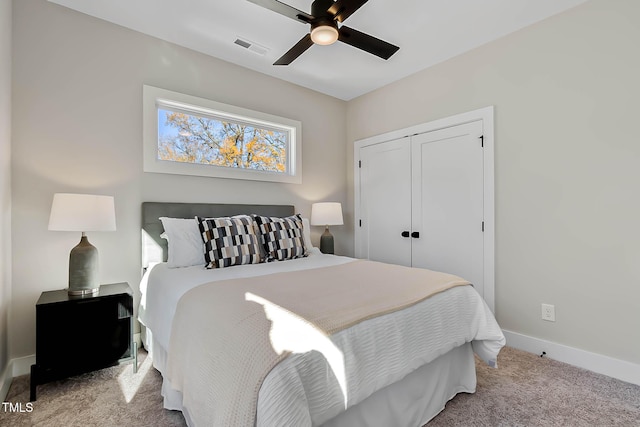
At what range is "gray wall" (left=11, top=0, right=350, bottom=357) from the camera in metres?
2.19

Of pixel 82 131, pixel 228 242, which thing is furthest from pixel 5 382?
pixel 82 131

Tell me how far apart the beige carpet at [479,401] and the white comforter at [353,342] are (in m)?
0.27

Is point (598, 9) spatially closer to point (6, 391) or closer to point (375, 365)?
point (375, 365)

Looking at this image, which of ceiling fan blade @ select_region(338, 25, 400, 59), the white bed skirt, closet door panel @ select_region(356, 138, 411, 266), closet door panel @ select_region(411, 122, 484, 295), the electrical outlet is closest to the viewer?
the white bed skirt

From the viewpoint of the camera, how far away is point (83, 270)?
6.88ft

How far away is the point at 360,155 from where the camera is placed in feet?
13.5

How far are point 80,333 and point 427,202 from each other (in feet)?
10.6

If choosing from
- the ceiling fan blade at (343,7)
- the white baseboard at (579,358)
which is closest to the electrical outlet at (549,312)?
the white baseboard at (579,358)

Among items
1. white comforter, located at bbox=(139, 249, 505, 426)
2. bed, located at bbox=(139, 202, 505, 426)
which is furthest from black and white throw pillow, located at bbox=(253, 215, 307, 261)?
bed, located at bbox=(139, 202, 505, 426)

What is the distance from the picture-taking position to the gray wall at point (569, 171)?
2.14m

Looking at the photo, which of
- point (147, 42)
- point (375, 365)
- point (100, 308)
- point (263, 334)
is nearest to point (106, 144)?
point (147, 42)

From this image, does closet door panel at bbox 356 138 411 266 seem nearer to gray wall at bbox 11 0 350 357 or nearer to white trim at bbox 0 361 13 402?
gray wall at bbox 11 0 350 357

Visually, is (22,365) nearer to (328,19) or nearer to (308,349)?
(308,349)

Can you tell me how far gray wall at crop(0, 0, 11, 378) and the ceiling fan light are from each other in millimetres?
1994
